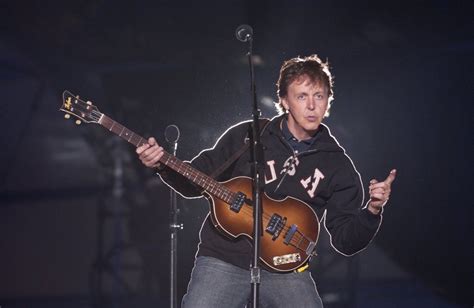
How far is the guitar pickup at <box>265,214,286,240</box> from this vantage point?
11.1 ft

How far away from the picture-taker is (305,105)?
3545 millimetres

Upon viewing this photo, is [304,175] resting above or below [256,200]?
above

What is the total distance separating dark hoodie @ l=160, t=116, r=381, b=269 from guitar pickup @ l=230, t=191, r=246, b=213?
17cm

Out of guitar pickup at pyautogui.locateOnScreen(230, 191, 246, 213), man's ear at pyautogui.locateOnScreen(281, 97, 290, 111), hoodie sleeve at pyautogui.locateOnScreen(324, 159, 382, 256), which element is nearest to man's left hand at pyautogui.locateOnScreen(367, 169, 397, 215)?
hoodie sleeve at pyautogui.locateOnScreen(324, 159, 382, 256)

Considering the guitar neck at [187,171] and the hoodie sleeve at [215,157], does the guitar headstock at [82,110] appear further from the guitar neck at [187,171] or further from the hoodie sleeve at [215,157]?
the hoodie sleeve at [215,157]

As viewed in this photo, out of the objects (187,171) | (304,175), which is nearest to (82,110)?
(187,171)

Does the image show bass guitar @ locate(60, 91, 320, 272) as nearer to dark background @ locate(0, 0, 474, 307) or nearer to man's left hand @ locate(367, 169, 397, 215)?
man's left hand @ locate(367, 169, 397, 215)

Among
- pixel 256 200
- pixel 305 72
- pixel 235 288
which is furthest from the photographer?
pixel 305 72

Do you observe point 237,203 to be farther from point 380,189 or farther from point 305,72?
point 305,72

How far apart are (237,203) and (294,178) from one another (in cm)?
43

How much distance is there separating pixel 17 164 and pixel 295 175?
11.0 ft

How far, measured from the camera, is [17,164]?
5.49 meters

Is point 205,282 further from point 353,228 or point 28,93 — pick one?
point 28,93

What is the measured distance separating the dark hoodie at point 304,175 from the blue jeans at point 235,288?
28 cm
